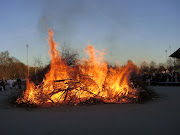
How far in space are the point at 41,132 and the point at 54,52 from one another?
17.9ft

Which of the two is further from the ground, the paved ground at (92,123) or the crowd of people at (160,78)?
the crowd of people at (160,78)

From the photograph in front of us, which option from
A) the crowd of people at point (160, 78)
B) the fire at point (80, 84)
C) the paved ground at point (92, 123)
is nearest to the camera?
the paved ground at point (92, 123)

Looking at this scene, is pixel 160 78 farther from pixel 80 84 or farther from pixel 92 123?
pixel 92 123

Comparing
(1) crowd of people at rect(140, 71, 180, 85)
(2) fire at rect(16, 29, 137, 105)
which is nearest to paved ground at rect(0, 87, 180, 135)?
(2) fire at rect(16, 29, 137, 105)

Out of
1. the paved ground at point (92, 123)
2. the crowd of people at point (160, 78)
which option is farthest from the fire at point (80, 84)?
the crowd of people at point (160, 78)

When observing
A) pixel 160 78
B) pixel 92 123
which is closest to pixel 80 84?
pixel 92 123

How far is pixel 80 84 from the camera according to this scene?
9.23 metres

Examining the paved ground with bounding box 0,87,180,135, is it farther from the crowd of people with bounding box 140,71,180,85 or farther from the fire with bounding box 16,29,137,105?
the crowd of people with bounding box 140,71,180,85

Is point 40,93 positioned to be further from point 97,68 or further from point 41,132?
point 41,132

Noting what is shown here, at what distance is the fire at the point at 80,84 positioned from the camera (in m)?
8.93

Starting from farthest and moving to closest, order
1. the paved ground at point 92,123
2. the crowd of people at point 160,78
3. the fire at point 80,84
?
the crowd of people at point 160,78 → the fire at point 80,84 → the paved ground at point 92,123

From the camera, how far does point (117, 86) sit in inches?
376

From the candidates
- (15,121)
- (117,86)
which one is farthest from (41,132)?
(117,86)

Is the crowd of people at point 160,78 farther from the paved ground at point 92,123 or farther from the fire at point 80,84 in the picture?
the paved ground at point 92,123
